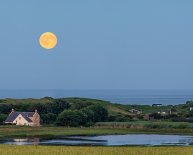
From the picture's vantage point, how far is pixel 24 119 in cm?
11312

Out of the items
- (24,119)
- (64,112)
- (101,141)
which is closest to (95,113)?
(64,112)

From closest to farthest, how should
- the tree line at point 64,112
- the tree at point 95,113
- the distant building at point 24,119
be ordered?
the distant building at point 24,119, the tree line at point 64,112, the tree at point 95,113

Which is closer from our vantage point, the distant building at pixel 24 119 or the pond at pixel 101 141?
the pond at pixel 101 141

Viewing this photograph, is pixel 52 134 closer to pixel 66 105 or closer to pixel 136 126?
A: pixel 136 126

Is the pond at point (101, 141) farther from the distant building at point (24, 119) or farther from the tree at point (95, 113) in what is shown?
the tree at point (95, 113)

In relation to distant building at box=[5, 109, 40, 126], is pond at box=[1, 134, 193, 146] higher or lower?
lower

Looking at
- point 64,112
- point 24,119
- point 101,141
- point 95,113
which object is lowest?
point 101,141

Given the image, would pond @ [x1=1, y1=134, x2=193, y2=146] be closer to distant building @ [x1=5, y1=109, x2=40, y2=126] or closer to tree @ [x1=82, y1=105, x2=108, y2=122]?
distant building @ [x1=5, y1=109, x2=40, y2=126]

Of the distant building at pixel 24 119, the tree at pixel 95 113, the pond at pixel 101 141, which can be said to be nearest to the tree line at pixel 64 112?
the tree at pixel 95 113

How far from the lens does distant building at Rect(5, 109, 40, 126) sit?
111794mm

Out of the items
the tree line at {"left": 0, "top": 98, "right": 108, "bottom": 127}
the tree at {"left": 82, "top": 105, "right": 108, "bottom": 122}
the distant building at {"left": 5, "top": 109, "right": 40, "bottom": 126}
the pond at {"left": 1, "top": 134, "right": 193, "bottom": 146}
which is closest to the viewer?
the pond at {"left": 1, "top": 134, "right": 193, "bottom": 146}

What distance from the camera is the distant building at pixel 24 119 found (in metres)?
112

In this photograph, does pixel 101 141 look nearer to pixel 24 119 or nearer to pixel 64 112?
pixel 64 112

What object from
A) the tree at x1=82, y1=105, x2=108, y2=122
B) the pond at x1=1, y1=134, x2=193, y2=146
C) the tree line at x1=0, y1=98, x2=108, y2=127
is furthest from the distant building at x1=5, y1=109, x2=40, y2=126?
the pond at x1=1, y1=134, x2=193, y2=146
